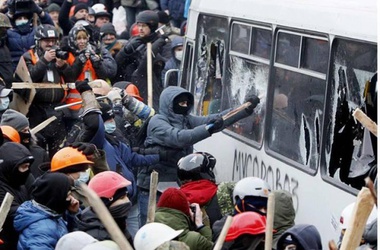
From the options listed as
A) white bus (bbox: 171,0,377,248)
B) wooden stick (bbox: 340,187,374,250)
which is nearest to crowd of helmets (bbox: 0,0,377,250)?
white bus (bbox: 171,0,377,248)

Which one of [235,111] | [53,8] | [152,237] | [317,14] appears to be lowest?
[53,8]

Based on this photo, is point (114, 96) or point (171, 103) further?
point (114, 96)

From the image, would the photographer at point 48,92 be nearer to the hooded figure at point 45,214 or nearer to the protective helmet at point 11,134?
the protective helmet at point 11,134

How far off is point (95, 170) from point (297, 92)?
163cm

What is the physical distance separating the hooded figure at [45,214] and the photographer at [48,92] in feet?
16.3

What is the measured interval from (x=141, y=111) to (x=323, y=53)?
2659 mm

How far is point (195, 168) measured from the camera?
9.00 meters

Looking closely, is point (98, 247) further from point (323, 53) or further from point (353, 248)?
point (323, 53)

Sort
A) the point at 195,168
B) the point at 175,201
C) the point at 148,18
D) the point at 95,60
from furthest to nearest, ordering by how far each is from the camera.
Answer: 1. the point at 148,18
2. the point at 95,60
3. the point at 195,168
4. the point at 175,201

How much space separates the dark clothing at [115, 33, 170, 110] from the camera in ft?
49.7

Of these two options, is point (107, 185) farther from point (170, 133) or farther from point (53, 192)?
point (170, 133)

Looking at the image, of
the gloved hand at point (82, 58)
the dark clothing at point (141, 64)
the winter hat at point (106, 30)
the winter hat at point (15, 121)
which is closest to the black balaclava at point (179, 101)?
the winter hat at point (15, 121)

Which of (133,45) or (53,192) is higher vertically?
(53,192)

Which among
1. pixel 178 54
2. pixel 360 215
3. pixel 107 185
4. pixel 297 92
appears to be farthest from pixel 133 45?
pixel 360 215
